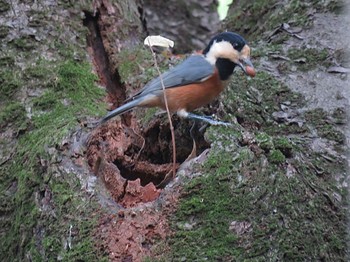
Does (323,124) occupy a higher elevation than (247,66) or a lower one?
lower

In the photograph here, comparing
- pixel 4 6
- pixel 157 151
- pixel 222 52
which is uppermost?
pixel 4 6

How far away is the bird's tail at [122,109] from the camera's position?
2295 mm

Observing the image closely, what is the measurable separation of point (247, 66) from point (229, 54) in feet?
0.43

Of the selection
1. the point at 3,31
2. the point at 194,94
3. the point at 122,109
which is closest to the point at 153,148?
the point at 122,109

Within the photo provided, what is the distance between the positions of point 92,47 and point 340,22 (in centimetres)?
113

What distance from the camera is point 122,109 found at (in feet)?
7.78

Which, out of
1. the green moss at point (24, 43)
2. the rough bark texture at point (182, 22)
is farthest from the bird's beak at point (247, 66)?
the rough bark texture at point (182, 22)

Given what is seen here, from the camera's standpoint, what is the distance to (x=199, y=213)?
189 cm

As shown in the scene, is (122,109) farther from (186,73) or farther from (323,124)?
(323,124)

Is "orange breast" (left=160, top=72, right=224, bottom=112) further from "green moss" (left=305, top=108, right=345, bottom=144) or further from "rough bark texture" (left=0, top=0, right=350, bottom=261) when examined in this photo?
"green moss" (left=305, top=108, right=345, bottom=144)

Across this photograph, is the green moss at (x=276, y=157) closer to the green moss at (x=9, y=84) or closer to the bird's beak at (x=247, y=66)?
the bird's beak at (x=247, y=66)

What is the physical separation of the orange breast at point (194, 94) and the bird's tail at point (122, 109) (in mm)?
146

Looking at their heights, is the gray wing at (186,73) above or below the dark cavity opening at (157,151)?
above

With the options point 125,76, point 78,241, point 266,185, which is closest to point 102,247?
point 78,241
